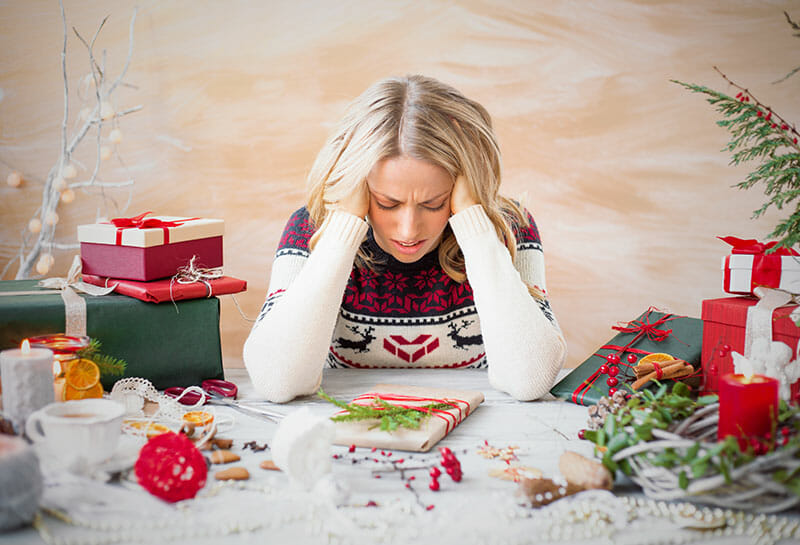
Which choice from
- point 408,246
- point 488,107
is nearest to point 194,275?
point 408,246

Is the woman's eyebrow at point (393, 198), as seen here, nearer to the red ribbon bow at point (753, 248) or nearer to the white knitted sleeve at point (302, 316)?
the white knitted sleeve at point (302, 316)

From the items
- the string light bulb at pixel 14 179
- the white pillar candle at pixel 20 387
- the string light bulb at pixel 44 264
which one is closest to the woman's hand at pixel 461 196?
the white pillar candle at pixel 20 387

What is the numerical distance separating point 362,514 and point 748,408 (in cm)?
51

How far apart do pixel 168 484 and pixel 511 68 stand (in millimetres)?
2106

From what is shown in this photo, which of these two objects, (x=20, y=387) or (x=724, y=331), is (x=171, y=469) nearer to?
(x=20, y=387)

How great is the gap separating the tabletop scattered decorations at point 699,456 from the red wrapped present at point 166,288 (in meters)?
0.84

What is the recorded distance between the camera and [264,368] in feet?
4.48

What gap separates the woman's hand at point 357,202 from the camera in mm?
1512

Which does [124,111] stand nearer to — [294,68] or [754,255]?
[294,68]

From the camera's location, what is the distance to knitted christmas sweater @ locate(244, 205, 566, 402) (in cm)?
139

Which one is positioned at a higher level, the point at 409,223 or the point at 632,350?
the point at 409,223

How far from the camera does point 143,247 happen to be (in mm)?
1390

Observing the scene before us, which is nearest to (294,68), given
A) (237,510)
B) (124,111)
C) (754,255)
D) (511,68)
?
(124,111)

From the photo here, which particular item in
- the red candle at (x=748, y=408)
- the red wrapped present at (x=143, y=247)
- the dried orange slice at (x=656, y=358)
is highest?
the red wrapped present at (x=143, y=247)
